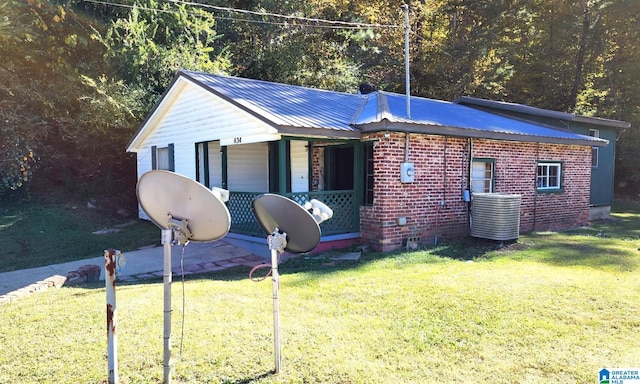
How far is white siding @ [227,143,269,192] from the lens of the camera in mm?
11664

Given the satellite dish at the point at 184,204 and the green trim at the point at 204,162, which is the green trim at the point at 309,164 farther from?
the satellite dish at the point at 184,204

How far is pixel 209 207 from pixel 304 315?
238cm

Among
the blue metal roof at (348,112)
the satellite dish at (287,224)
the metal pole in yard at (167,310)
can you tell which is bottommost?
the metal pole in yard at (167,310)

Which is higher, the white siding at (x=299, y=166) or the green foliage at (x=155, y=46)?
the green foliage at (x=155, y=46)

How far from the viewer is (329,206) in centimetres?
912

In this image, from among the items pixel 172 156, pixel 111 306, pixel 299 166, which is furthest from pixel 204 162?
pixel 111 306

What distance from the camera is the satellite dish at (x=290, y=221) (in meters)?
3.31

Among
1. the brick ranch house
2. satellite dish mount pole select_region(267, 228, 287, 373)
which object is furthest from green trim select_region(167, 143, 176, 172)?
satellite dish mount pole select_region(267, 228, 287, 373)

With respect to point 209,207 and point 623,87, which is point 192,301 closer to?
point 209,207

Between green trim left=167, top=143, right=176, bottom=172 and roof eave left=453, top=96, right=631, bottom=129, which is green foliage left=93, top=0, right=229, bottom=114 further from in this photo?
roof eave left=453, top=96, right=631, bottom=129

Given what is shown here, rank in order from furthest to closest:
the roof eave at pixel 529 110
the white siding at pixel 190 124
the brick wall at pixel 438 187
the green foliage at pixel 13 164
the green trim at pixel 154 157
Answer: the roof eave at pixel 529 110
the green foliage at pixel 13 164
the green trim at pixel 154 157
the white siding at pixel 190 124
the brick wall at pixel 438 187

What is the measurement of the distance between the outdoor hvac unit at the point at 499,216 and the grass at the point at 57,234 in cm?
775

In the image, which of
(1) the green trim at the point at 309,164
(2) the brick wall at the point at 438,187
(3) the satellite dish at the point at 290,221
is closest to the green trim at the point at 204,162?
(1) the green trim at the point at 309,164

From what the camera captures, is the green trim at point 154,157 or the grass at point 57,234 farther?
the green trim at point 154,157
